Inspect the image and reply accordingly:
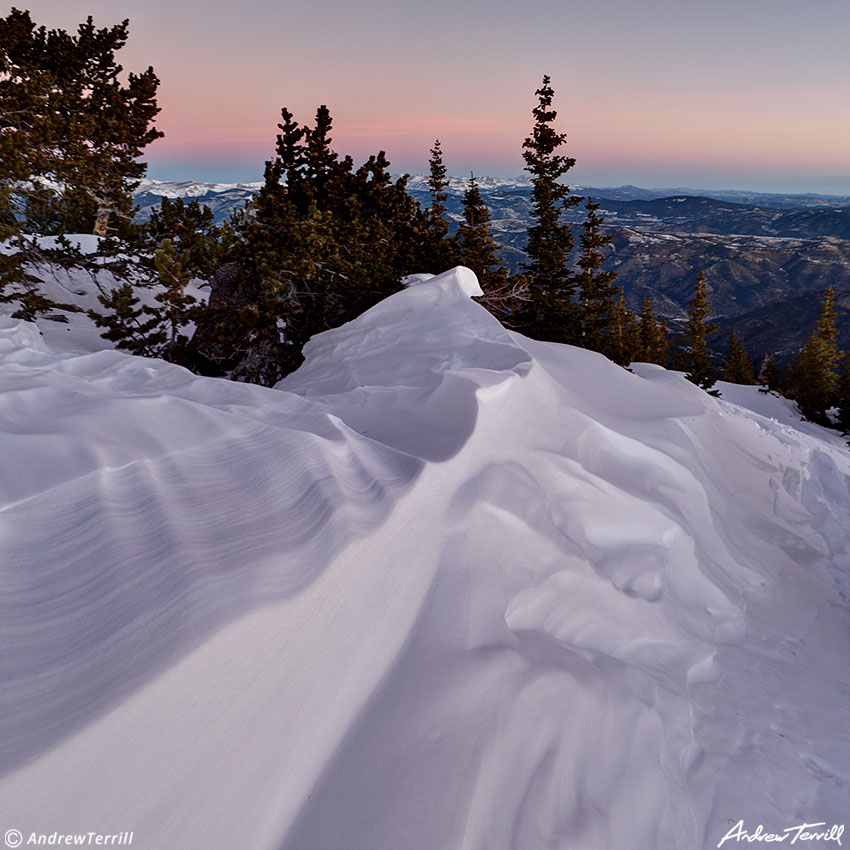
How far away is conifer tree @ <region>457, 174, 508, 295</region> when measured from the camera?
22770mm

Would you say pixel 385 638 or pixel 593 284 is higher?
pixel 593 284

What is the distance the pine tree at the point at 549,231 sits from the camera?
32.7 metres

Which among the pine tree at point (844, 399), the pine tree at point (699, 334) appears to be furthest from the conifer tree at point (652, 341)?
the pine tree at point (844, 399)

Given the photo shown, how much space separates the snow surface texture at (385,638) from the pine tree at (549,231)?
28.4 m

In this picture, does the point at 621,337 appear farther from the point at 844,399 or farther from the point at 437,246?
the point at 437,246

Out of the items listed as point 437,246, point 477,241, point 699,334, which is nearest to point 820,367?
point 699,334

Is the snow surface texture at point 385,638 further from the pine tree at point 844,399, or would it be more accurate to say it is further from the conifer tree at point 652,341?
the conifer tree at point 652,341

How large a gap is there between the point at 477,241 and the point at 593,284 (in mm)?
13322

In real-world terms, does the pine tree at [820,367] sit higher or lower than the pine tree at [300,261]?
lower

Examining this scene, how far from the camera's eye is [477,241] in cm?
2498

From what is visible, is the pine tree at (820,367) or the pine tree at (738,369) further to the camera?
the pine tree at (738,369)

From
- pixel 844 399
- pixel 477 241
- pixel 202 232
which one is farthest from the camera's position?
pixel 844 399

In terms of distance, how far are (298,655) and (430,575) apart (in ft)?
3.77

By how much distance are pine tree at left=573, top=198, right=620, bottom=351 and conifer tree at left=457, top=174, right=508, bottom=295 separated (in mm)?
9800
